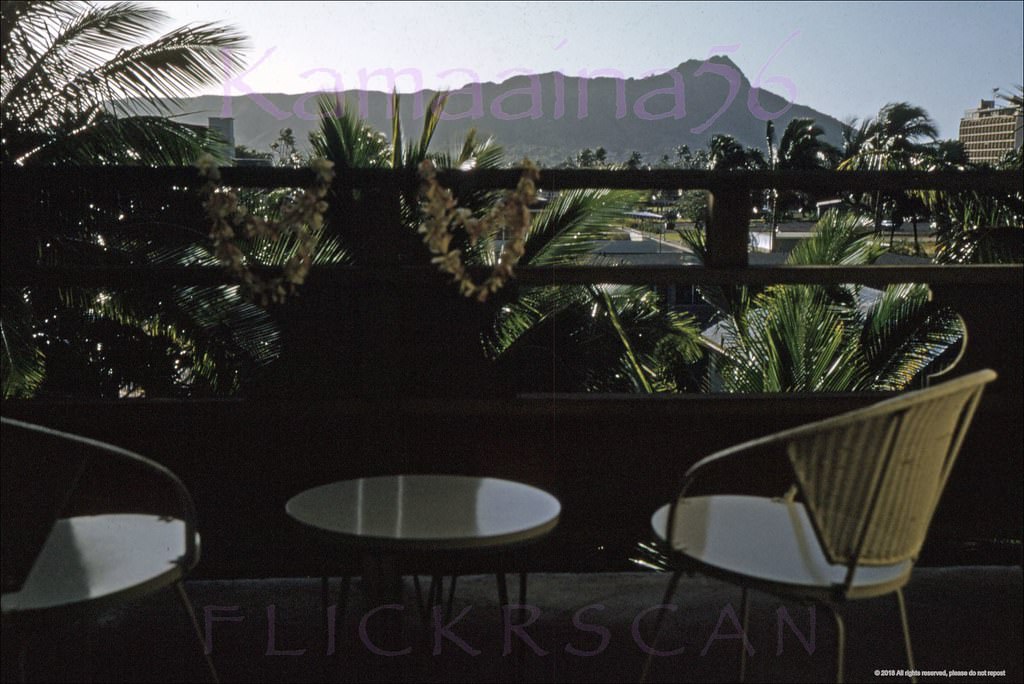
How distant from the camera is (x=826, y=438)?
1573 millimetres

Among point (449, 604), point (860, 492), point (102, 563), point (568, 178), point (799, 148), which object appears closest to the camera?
point (860, 492)

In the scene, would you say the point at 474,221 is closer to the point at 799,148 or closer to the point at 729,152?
the point at 799,148

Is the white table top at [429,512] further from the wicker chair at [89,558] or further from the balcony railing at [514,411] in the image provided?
the balcony railing at [514,411]

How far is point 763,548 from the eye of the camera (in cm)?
181

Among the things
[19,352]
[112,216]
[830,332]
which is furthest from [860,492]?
[19,352]

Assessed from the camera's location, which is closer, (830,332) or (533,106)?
(533,106)

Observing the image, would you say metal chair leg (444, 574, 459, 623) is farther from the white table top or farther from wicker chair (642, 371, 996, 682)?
wicker chair (642, 371, 996, 682)

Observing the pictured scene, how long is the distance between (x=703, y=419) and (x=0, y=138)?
705 centimetres

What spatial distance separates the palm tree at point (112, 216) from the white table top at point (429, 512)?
5.36 meters

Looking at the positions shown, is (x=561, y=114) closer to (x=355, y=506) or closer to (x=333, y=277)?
(x=333, y=277)

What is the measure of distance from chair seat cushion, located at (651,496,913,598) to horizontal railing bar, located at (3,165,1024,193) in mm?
800

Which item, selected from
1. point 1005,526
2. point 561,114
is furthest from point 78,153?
point 1005,526

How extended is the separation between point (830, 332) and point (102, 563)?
230 inches

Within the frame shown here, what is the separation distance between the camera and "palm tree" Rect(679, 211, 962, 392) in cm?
641
